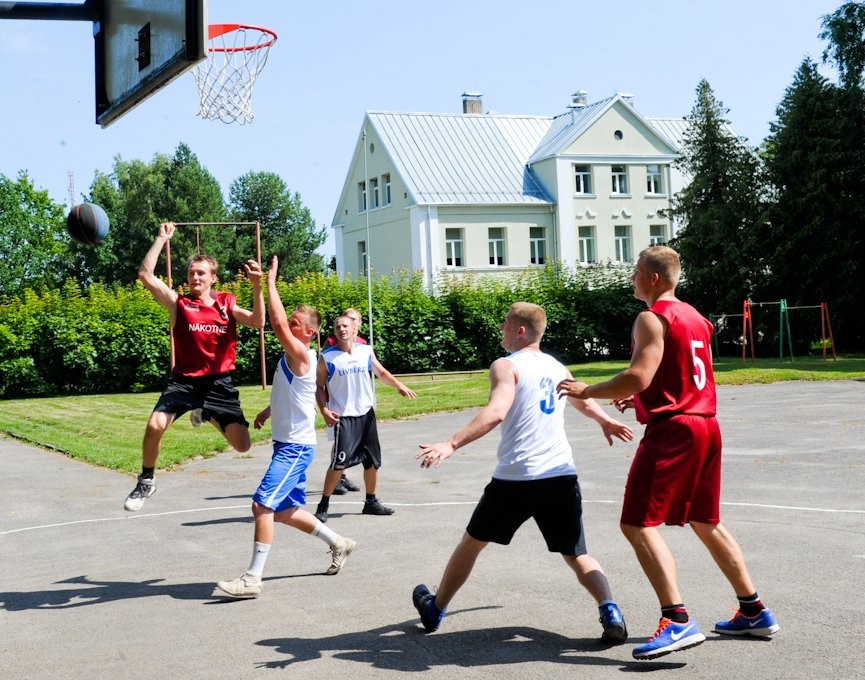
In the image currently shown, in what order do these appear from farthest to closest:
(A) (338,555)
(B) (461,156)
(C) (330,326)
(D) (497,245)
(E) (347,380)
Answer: (B) (461,156)
(D) (497,245)
(C) (330,326)
(E) (347,380)
(A) (338,555)

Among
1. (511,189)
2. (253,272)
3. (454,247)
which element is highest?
(511,189)

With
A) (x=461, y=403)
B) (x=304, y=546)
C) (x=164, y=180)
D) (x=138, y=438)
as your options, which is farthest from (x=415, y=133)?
(x=304, y=546)

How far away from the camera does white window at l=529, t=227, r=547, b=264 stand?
53.8 metres

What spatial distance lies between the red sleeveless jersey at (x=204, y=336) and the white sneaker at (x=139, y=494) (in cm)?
93

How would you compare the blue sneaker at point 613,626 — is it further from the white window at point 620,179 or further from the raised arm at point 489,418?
the white window at point 620,179

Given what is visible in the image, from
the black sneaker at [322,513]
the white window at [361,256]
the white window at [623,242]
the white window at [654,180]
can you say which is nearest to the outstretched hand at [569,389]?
the black sneaker at [322,513]

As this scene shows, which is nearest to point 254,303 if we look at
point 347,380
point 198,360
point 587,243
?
point 198,360

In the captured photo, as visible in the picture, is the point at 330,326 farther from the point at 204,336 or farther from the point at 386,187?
the point at 204,336

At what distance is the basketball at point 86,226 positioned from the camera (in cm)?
993

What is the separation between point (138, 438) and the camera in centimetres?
1897

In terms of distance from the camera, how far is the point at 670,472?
5.57 meters

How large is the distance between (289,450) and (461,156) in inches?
1870

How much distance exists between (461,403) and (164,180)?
55778 millimetres

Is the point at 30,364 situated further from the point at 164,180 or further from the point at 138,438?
the point at 164,180
